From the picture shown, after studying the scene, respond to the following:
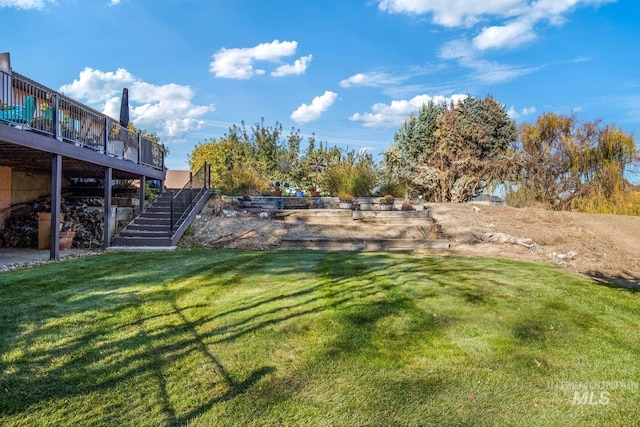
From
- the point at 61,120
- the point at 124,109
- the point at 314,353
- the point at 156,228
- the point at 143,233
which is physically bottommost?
the point at 314,353

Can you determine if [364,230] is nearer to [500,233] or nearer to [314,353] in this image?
[500,233]

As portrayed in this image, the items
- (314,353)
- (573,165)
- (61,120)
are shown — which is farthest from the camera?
(573,165)

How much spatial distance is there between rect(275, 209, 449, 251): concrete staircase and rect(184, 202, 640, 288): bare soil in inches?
2.3

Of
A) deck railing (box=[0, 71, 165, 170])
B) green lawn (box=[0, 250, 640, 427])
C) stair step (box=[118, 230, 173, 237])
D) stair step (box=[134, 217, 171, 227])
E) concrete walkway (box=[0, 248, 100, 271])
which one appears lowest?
concrete walkway (box=[0, 248, 100, 271])

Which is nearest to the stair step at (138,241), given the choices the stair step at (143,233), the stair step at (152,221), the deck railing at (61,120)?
the stair step at (143,233)

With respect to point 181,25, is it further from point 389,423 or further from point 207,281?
point 389,423

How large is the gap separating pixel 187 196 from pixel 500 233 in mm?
9183

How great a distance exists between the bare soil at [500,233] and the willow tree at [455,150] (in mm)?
4711

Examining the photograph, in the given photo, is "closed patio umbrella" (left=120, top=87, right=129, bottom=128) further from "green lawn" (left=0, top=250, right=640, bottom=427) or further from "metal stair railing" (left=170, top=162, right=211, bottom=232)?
"green lawn" (left=0, top=250, right=640, bottom=427)

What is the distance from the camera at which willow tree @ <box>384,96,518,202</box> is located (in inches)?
690

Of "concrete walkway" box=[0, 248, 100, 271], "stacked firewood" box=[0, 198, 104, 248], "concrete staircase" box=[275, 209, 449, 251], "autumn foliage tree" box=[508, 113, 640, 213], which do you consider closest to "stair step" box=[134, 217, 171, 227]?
"stacked firewood" box=[0, 198, 104, 248]

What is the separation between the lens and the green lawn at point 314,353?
2.12 meters

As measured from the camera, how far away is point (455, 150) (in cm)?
1847

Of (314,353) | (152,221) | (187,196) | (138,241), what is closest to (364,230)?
(187,196)
